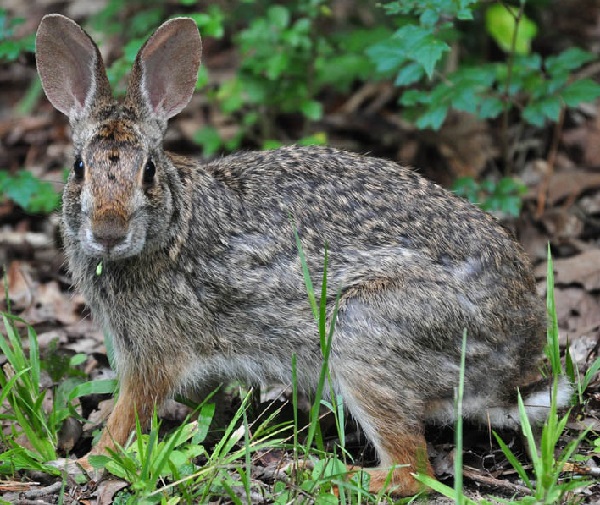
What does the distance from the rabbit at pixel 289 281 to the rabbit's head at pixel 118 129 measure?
1 centimetres

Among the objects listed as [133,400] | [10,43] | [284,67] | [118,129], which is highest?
[10,43]

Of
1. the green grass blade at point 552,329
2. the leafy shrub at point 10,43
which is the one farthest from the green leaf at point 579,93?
the leafy shrub at point 10,43

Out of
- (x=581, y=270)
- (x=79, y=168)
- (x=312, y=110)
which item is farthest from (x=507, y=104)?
(x=79, y=168)

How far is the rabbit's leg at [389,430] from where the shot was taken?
532 cm

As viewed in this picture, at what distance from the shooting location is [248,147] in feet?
32.0

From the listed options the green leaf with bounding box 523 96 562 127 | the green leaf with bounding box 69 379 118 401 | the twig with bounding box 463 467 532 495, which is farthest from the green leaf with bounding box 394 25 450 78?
the green leaf with bounding box 69 379 118 401

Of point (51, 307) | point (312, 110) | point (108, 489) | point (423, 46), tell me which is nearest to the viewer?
point (108, 489)

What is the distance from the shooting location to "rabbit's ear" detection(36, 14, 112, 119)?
5.69 meters

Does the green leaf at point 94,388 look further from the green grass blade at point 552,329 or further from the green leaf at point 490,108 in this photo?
the green leaf at point 490,108

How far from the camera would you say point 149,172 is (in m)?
5.29

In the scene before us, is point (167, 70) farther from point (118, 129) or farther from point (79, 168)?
point (79, 168)

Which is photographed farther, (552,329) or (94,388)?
(94,388)

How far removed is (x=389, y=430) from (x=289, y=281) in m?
1.08

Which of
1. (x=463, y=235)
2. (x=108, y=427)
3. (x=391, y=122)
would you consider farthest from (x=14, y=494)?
(x=391, y=122)
